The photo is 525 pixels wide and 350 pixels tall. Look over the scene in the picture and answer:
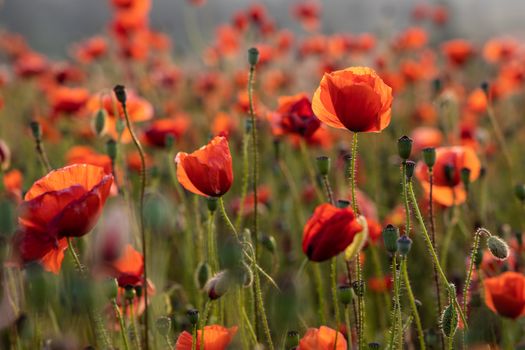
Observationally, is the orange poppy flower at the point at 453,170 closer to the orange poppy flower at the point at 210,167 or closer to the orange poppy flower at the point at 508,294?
the orange poppy flower at the point at 508,294

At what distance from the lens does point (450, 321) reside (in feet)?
4.69

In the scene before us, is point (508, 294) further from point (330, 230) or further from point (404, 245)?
point (330, 230)

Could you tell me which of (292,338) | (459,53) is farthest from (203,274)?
(459,53)

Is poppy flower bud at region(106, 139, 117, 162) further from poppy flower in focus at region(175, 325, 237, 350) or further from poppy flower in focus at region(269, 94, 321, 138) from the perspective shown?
poppy flower in focus at region(175, 325, 237, 350)

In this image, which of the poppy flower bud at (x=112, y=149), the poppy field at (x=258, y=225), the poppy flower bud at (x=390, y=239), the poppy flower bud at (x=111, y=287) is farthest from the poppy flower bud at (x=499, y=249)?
the poppy flower bud at (x=112, y=149)

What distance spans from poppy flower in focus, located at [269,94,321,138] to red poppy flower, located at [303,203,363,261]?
76 cm

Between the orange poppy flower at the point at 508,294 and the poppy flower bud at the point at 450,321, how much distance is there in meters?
0.24

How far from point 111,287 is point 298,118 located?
86cm

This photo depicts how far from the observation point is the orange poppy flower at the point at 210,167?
144cm

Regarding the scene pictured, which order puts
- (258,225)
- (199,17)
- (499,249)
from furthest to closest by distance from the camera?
(199,17) → (258,225) → (499,249)

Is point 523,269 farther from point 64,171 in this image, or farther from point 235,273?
point 64,171

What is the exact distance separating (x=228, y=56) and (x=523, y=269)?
345 centimetres

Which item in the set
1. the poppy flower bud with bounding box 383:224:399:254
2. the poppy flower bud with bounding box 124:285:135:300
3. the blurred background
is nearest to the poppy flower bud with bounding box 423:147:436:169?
the poppy flower bud with bounding box 383:224:399:254

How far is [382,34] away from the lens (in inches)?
249
